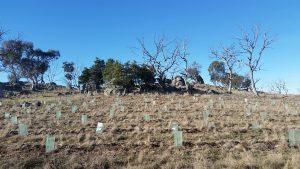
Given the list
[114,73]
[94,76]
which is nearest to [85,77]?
[94,76]

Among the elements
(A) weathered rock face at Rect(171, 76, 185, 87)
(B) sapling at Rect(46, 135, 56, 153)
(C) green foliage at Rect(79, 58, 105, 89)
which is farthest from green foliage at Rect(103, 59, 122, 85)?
(B) sapling at Rect(46, 135, 56, 153)

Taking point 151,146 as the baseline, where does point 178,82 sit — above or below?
above

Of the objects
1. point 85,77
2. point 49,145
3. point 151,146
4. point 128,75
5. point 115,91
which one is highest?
point 85,77

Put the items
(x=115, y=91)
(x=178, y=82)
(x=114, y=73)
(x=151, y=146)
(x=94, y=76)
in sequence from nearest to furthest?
(x=151, y=146)
(x=115, y=91)
(x=114, y=73)
(x=94, y=76)
(x=178, y=82)

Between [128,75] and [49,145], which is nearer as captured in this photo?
[49,145]

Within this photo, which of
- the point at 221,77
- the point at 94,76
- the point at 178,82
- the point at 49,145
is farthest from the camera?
the point at 221,77

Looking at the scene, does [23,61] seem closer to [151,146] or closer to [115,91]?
[115,91]

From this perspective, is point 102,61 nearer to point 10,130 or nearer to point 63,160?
point 10,130

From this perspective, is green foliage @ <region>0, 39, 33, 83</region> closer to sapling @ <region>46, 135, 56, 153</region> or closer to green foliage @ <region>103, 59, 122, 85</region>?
green foliage @ <region>103, 59, 122, 85</region>

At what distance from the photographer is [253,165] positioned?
896 cm

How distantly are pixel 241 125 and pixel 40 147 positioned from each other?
896cm

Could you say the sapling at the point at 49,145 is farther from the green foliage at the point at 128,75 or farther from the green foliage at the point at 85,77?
the green foliage at the point at 85,77

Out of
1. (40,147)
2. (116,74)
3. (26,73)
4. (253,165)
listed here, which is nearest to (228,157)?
(253,165)

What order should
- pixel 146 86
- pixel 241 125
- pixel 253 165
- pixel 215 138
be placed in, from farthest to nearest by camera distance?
pixel 146 86
pixel 241 125
pixel 215 138
pixel 253 165
